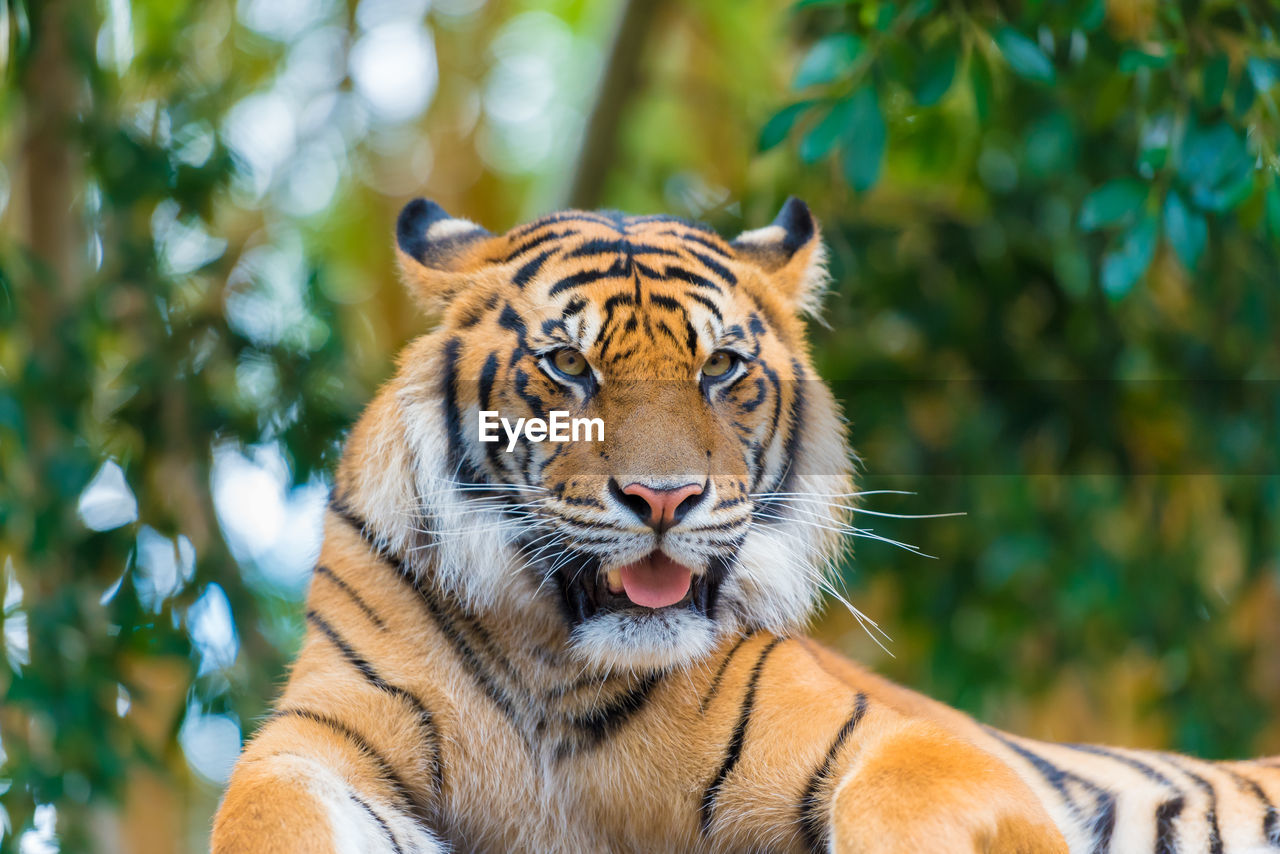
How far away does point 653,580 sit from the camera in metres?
1.81

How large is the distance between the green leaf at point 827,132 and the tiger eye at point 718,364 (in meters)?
0.90

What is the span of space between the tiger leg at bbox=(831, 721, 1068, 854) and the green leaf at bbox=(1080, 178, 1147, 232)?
1.46 metres

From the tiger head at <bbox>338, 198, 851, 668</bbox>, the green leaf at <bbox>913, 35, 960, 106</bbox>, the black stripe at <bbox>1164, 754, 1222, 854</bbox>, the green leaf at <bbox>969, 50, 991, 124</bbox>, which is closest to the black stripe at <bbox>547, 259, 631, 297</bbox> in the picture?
the tiger head at <bbox>338, 198, 851, 668</bbox>

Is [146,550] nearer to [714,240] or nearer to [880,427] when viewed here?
[714,240]

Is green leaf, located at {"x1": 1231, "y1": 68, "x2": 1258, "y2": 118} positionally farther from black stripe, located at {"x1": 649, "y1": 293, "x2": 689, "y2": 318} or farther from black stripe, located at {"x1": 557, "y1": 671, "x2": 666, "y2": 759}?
black stripe, located at {"x1": 557, "y1": 671, "x2": 666, "y2": 759}

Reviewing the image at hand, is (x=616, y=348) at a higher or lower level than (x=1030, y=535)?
higher

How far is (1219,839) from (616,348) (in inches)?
61.8

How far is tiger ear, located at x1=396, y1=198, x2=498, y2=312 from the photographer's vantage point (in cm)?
217

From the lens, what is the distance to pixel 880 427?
4641 mm

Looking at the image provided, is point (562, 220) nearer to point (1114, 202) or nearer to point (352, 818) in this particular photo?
point (352, 818)

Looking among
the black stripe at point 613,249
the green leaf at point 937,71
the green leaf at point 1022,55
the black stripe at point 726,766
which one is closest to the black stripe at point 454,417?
the black stripe at point 613,249

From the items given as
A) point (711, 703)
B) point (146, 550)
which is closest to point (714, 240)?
point (711, 703)

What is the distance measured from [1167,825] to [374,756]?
1.59 m

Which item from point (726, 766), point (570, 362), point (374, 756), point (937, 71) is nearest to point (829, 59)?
point (937, 71)
